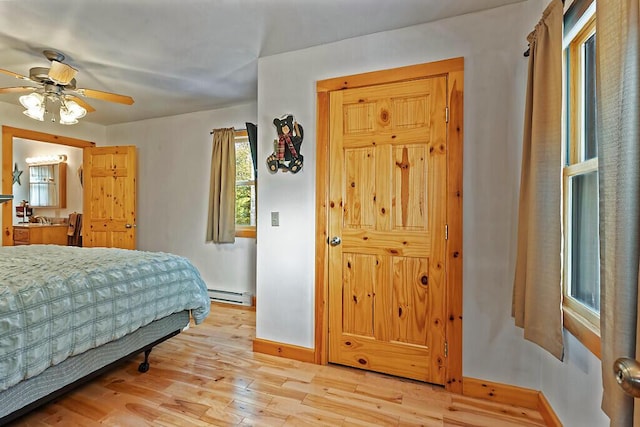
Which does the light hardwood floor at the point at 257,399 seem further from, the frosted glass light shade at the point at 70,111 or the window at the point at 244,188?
the frosted glass light shade at the point at 70,111

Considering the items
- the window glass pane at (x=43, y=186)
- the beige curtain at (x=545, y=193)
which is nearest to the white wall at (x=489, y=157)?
the beige curtain at (x=545, y=193)

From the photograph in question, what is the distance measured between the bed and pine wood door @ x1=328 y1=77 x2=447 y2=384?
1.23 meters

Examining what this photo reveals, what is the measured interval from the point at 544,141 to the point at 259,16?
5.98ft

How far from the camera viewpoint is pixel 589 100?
1.46 meters

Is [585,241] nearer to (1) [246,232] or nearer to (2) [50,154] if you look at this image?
(1) [246,232]

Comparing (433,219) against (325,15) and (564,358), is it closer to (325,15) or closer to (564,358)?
(564,358)

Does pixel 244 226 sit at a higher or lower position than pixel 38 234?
higher

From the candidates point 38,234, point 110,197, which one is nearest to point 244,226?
point 110,197

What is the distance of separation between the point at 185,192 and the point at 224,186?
28.8 inches

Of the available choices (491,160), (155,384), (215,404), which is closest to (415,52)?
(491,160)

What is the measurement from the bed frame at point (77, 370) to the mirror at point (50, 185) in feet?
17.1

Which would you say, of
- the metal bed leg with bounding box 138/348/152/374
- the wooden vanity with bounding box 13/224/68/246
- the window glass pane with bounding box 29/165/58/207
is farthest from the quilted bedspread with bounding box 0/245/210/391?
the window glass pane with bounding box 29/165/58/207

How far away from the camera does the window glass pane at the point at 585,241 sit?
55.0 inches

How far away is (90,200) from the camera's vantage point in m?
4.34
